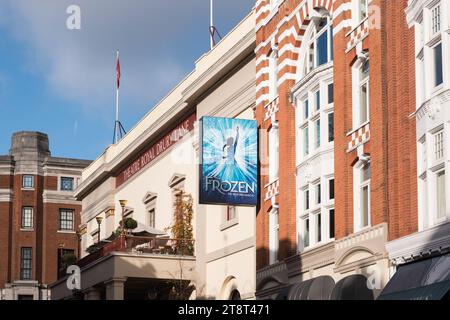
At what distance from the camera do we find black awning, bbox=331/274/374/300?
97.0 ft

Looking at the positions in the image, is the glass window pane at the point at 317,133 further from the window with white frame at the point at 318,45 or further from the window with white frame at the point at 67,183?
the window with white frame at the point at 67,183

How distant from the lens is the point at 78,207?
299ft

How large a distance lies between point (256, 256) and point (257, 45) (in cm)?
828

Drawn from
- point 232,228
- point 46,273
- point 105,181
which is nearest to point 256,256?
point 232,228

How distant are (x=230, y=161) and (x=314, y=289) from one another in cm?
825

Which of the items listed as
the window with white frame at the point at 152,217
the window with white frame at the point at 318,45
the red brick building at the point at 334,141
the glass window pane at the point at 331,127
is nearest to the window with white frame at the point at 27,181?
the window with white frame at the point at 152,217

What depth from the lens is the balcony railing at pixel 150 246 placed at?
46344 mm

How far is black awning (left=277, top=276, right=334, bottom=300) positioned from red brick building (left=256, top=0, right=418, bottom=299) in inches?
2.6

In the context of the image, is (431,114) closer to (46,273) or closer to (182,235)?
(182,235)

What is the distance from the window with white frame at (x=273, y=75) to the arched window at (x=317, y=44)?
6.82ft

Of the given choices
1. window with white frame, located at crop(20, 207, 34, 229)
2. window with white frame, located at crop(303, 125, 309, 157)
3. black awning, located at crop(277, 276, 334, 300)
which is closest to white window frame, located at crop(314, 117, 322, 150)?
window with white frame, located at crop(303, 125, 309, 157)

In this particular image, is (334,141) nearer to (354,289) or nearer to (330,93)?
(330,93)

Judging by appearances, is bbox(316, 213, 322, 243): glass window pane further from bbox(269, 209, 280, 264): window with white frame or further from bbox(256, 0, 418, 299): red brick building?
bbox(269, 209, 280, 264): window with white frame

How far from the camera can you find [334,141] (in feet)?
108
